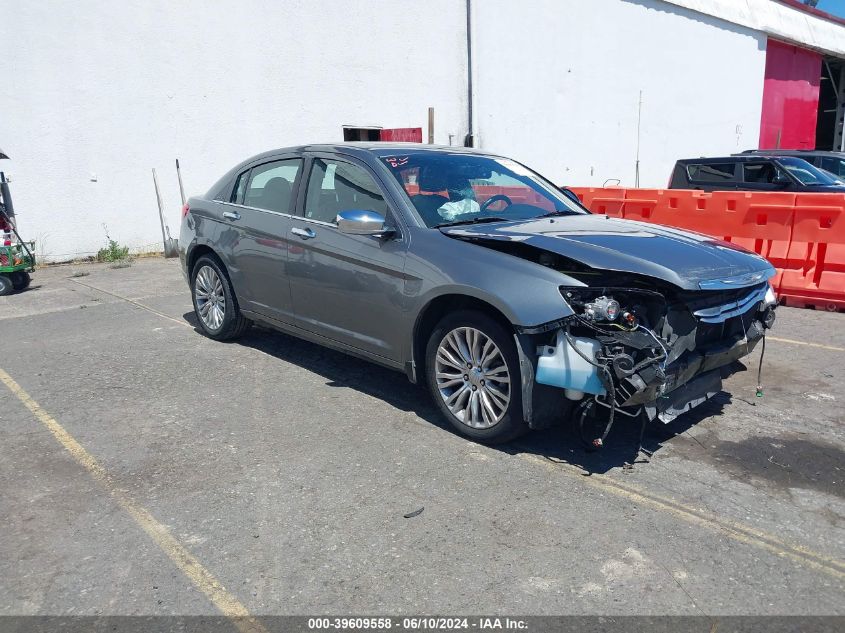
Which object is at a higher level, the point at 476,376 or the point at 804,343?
the point at 476,376

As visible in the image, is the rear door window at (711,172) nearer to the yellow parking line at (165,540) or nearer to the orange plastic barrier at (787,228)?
the orange plastic barrier at (787,228)

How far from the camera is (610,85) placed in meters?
20.4

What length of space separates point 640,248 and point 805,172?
908cm

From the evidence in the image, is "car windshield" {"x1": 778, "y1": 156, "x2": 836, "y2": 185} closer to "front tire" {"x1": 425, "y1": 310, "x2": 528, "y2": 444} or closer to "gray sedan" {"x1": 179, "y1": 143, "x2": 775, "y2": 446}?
"gray sedan" {"x1": 179, "y1": 143, "x2": 775, "y2": 446}

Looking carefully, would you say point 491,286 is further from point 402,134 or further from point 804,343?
point 402,134

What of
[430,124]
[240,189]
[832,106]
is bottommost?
[240,189]

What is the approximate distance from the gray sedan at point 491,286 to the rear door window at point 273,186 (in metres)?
0.02

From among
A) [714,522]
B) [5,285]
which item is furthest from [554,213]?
[5,285]

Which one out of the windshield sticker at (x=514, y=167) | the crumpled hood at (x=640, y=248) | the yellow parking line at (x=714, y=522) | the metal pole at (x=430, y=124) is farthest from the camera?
the metal pole at (x=430, y=124)

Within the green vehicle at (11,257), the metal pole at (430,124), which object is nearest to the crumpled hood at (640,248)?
the green vehicle at (11,257)

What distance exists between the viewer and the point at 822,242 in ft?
25.9

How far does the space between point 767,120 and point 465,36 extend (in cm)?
1426

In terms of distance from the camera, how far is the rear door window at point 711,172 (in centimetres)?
1202

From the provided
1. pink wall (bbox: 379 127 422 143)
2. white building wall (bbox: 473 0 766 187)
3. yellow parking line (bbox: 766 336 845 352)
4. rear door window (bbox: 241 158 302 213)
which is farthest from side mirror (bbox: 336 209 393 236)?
white building wall (bbox: 473 0 766 187)
